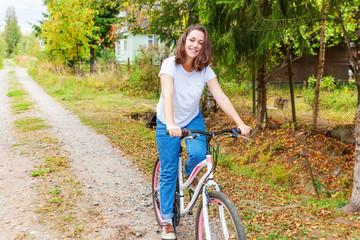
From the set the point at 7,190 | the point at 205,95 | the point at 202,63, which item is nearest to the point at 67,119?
the point at 205,95

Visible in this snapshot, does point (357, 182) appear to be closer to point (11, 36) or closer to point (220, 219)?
point (220, 219)

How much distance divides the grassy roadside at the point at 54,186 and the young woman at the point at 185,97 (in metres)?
1.34

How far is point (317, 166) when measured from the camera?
616cm

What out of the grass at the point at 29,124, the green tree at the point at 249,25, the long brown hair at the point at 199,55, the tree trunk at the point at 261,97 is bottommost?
the grass at the point at 29,124

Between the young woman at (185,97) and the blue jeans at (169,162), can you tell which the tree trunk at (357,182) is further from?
the blue jeans at (169,162)

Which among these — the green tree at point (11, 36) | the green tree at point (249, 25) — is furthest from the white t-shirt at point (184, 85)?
the green tree at point (11, 36)

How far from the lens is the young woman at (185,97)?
9.72 feet

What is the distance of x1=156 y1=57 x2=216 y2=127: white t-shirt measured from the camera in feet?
9.91

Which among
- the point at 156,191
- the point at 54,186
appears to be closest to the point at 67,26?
the point at 54,186

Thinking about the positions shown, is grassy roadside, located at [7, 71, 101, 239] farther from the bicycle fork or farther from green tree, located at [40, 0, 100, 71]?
green tree, located at [40, 0, 100, 71]

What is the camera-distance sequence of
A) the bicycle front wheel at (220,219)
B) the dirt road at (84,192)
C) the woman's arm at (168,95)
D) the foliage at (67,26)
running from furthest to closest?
1. the foliage at (67,26)
2. the dirt road at (84,192)
3. the woman's arm at (168,95)
4. the bicycle front wheel at (220,219)

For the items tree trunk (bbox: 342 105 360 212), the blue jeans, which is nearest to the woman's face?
the blue jeans

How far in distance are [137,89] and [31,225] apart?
13437 millimetres

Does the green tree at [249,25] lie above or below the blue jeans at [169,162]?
above
